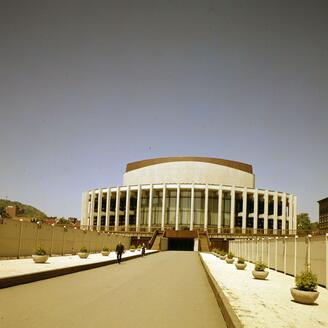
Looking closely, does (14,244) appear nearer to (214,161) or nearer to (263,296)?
(263,296)

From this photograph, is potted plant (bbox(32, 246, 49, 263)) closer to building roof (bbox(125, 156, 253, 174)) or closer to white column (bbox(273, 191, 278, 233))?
white column (bbox(273, 191, 278, 233))

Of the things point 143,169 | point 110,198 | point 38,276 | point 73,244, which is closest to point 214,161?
point 143,169

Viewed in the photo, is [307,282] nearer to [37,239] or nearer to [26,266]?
[26,266]

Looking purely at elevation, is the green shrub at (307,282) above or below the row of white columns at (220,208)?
below

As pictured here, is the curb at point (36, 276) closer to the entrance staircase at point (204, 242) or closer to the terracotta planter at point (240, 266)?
the terracotta planter at point (240, 266)

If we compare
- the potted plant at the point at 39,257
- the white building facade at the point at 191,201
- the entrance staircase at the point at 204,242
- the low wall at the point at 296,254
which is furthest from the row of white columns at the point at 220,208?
the potted plant at the point at 39,257

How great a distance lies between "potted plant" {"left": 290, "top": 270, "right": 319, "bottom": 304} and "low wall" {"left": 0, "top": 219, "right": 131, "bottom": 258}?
21091 mm

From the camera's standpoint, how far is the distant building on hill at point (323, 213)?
4749 inches

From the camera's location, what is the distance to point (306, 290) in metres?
13.0

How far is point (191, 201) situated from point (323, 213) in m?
50.8

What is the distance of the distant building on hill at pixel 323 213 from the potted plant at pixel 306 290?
111788mm

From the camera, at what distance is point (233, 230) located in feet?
291

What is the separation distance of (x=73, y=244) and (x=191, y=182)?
6015 cm

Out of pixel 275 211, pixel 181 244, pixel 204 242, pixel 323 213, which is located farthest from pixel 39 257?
pixel 323 213
